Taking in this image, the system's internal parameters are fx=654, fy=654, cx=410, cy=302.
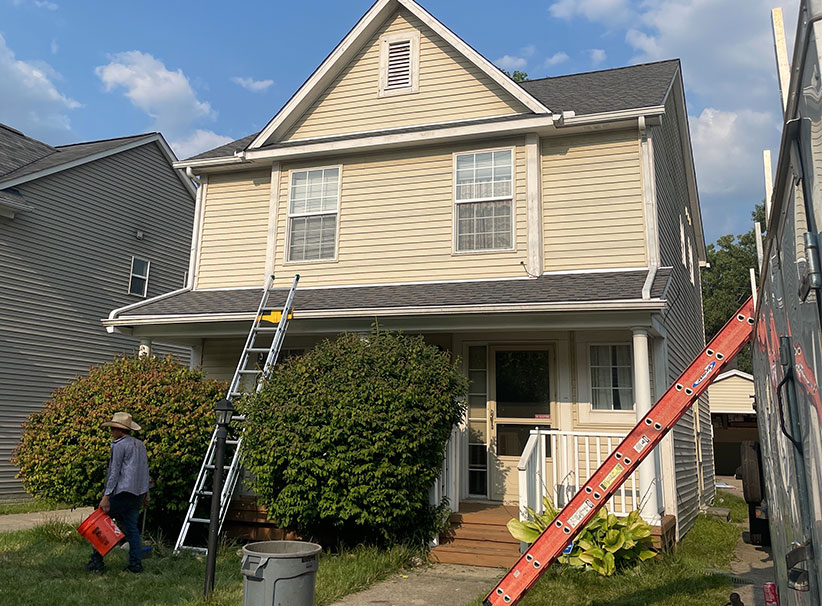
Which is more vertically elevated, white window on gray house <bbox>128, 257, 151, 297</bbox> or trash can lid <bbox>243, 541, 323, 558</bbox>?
white window on gray house <bbox>128, 257, 151, 297</bbox>

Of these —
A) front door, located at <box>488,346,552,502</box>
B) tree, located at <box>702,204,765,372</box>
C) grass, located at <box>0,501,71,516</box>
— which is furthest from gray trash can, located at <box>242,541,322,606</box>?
tree, located at <box>702,204,765,372</box>

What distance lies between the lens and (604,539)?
6.88 m

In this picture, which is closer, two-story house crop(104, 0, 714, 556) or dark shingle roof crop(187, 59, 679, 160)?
two-story house crop(104, 0, 714, 556)

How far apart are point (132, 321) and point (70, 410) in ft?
6.86

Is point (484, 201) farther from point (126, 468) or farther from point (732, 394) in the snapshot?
point (732, 394)

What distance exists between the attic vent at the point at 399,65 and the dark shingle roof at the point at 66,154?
8295mm

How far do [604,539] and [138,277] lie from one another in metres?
13.6

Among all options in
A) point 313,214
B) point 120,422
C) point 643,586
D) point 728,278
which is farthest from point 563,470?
point 728,278

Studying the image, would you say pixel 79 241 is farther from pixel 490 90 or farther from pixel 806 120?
pixel 806 120

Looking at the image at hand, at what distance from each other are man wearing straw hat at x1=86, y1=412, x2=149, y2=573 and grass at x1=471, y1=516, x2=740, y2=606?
3.70m

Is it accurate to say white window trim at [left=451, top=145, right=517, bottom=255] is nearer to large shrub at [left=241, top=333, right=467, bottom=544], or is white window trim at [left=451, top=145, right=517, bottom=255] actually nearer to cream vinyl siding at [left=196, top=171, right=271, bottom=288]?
large shrub at [left=241, top=333, right=467, bottom=544]

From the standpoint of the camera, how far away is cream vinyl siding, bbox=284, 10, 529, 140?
1058cm

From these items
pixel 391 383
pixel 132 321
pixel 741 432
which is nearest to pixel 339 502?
pixel 391 383

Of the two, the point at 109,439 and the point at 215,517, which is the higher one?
the point at 109,439
